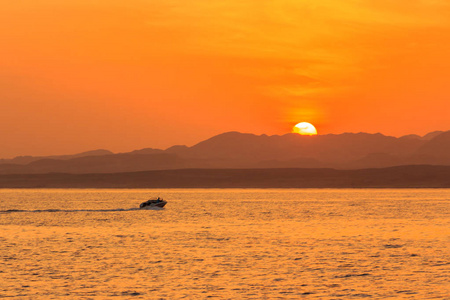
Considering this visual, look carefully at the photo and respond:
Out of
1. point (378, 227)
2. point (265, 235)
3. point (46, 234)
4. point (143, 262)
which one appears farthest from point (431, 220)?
point (143, 262)

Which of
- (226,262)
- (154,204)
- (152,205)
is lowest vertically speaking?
(226,262)

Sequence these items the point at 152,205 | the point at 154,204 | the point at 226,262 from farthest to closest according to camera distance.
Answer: the point at 152,205 → the point at 154,204 → the point at 226,262

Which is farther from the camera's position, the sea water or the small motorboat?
the small motorboat

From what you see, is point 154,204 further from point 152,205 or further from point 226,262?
point 226,262

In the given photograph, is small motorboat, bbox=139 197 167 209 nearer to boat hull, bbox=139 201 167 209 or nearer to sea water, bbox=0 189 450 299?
boat hull, bbox=139 201 167 209

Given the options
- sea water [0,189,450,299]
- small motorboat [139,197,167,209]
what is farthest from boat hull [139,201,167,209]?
sea water [0,189,450,299]

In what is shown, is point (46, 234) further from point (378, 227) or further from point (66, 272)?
point (378, 227)

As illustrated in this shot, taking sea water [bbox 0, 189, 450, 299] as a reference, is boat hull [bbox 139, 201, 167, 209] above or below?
above

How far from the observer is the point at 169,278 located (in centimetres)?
5034

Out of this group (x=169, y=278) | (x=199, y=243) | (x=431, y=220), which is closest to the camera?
(x=169, y=278)

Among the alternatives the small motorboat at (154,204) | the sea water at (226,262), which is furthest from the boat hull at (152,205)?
the sea water at (226,262)

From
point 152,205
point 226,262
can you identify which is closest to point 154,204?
point 152,205

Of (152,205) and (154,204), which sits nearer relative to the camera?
(154,204)

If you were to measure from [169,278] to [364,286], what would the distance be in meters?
13.1
